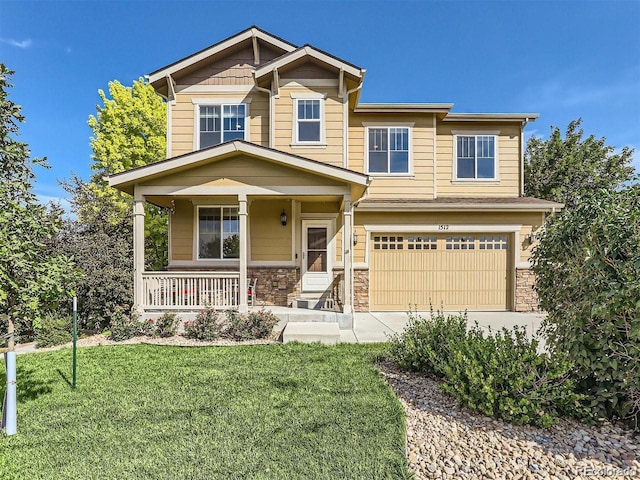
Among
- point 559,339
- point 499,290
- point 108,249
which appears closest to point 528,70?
point 499,290

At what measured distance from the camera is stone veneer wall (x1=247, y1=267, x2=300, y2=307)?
31.8ft

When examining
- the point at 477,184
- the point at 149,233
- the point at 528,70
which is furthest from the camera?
the point at 149,233

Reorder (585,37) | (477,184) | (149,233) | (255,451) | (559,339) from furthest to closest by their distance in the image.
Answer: (149,233) → (477,184) → (585,37) → (559,339) → (255,451)

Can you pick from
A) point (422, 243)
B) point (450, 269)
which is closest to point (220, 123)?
point (422, 243)

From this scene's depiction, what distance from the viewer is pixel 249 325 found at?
283 inches

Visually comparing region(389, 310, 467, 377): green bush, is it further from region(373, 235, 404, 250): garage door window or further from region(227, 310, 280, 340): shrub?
region(373, 235, 404, 250): garage door window

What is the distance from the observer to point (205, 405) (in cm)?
380

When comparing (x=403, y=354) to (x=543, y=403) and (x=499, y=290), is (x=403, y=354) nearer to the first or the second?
(x=543, y=403)

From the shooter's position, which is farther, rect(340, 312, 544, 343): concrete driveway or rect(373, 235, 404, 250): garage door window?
rect(373, 235, 404, 250): garage door window

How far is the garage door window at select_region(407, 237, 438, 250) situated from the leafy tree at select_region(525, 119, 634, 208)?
969 cm

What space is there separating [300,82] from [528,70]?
8787 mm

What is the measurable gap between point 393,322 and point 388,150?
5.54m

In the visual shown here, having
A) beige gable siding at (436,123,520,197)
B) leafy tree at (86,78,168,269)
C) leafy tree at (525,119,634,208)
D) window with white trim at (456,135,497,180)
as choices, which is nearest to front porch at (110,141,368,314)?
beige gable siding at (436,123,520,197)

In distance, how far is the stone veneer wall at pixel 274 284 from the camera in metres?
9.69
